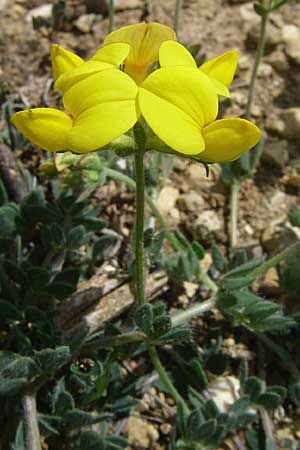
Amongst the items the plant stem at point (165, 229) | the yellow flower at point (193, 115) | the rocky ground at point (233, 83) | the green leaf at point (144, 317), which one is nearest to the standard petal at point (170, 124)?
the yellow flower at point (193, 115)

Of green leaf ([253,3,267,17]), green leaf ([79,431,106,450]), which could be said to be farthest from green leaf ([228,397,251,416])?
green leaf ([253,3,267,17])

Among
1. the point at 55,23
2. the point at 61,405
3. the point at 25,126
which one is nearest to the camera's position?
the point at 25,126

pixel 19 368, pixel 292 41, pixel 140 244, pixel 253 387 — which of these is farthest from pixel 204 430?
pixel 292 41

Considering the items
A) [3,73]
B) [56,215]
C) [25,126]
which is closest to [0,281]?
[56,215]

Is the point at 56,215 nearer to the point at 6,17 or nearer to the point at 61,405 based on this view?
the point at 61,405

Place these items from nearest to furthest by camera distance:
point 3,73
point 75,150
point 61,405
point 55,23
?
point 75,150 → point 61,405 → point 3,73 → point 55,23

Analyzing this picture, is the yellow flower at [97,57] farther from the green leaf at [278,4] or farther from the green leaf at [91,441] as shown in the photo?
the green leaf at [278,4]

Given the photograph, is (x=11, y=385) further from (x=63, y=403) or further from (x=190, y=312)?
(x=190, y=312)

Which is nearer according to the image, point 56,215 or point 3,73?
point 56,215
